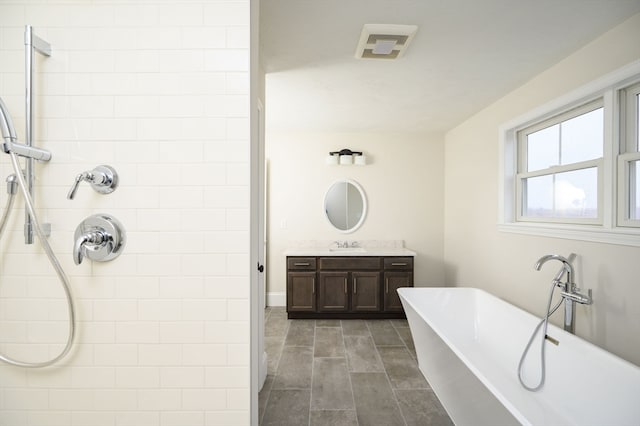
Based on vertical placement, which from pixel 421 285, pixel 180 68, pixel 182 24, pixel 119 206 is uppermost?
pixel 182 24

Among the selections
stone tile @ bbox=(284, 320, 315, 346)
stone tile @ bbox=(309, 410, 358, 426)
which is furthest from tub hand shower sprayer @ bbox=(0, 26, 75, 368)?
stone tile @ bbox=(284, 320, 315, 346)

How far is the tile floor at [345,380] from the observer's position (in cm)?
198

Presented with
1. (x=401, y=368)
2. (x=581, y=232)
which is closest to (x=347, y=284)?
(x=401, y=368)

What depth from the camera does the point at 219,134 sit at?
1179 millimetres

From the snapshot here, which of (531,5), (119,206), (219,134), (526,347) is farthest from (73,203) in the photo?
(526,347)

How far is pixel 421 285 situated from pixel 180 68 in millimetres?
4122

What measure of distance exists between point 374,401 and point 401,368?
560mm

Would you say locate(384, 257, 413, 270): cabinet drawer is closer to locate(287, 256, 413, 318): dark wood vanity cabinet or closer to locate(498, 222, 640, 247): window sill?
locate(287, 256, 413, 318): dark wood vanity cabinet

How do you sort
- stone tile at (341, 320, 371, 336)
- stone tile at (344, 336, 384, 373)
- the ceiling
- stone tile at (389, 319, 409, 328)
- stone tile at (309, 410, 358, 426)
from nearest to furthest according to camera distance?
the ceiling
stone tile at (309, 410, 358, 426)
stone tile at (344, 336, 384, 373)
stone tile at (341, 320, 371, 336)
stone tile at (389, 319, 409, 328)

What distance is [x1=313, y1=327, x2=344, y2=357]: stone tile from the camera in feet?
9.49

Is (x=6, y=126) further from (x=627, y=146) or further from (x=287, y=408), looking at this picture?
(x=627, y=146)

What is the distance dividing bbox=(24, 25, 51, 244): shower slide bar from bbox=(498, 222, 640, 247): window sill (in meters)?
2.94

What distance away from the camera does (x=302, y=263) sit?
380 cm

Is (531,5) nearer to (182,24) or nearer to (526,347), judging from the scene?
(182,24)
